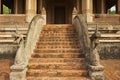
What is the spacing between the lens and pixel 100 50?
13359mm

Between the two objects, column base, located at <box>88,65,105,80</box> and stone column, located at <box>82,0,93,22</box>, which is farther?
stone column, located at <box>82,0,93,22</box>

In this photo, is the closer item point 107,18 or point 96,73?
point 96,73

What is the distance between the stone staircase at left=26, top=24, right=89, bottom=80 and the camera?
30.1 ft

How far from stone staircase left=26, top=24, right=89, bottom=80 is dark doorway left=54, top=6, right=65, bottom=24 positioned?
35.8 feet

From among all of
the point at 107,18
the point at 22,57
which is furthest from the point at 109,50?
the point at 107,18

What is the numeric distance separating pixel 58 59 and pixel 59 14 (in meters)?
14.5

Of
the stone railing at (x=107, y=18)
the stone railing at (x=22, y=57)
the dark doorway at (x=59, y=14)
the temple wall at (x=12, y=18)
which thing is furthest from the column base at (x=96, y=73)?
the dark doorway at (x=59, y=14)

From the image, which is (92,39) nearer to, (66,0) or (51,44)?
(51,44)

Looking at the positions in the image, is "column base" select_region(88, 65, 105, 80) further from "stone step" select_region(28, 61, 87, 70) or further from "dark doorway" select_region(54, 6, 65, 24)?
"dark doorway" select_region(54, 6, 65, 24)

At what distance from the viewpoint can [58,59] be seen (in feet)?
33.1

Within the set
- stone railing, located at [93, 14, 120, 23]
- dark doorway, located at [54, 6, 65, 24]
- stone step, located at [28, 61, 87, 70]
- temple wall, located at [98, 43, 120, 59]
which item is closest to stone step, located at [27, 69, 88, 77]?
stone step, located at [28, 61, 87, 70]

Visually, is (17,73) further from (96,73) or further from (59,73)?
(96,73)

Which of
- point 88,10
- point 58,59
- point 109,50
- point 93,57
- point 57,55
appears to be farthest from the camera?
point 88,10

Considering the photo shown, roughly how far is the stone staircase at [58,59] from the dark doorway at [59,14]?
→ 35.8 feet
